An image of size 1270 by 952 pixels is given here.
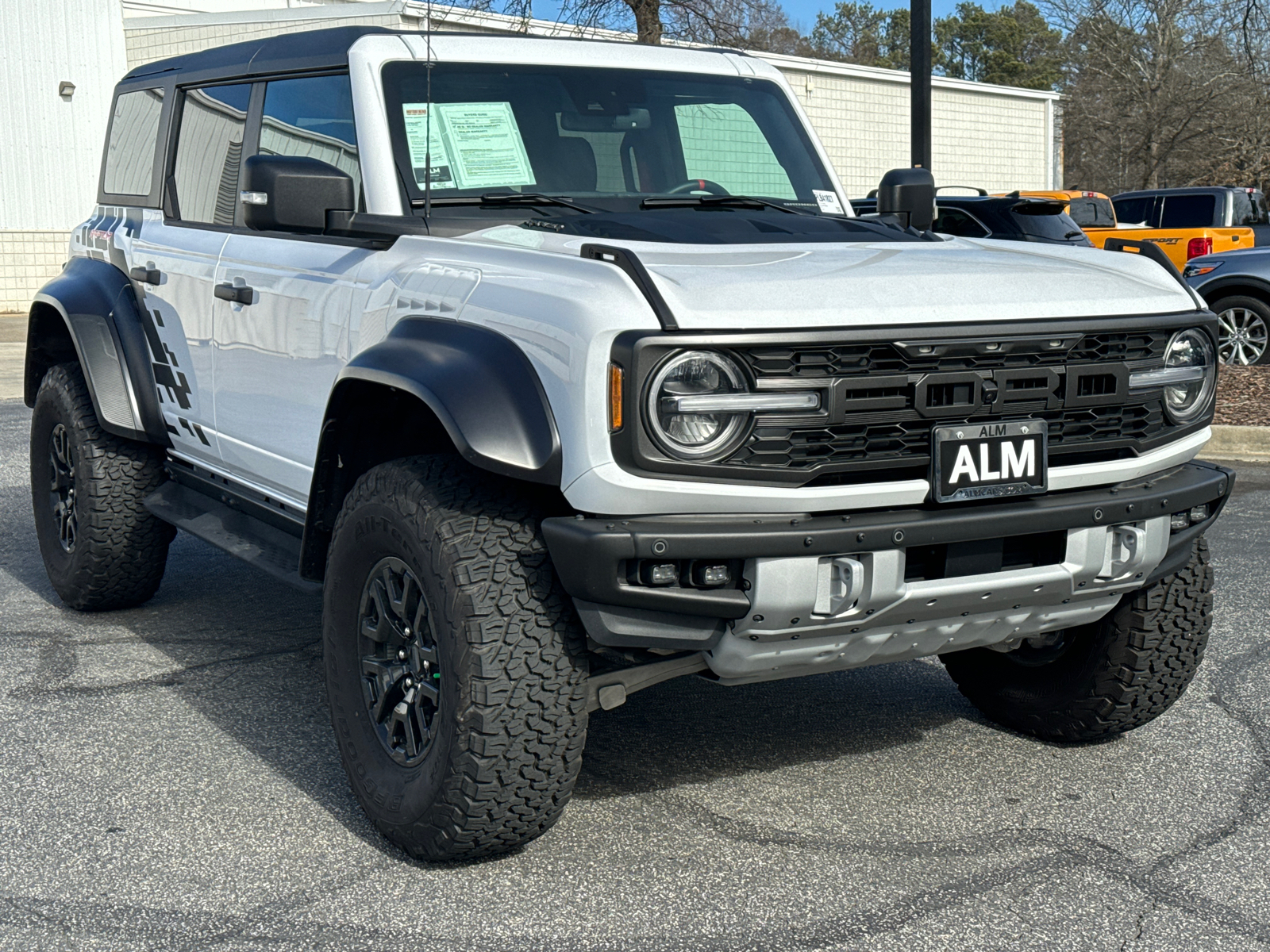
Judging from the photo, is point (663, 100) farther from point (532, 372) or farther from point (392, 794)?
point (392, 794)

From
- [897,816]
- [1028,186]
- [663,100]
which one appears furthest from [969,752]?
[1028,186]

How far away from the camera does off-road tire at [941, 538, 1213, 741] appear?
3793 millimetres

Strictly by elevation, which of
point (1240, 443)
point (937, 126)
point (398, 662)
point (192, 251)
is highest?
point (937, 126)

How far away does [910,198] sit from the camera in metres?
4.61

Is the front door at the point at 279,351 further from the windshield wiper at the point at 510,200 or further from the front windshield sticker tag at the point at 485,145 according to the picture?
the front windshield sticker tag at the point at 485,145

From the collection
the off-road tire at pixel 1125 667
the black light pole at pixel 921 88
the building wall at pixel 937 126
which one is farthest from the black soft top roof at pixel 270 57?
the building wall at pixel 937 126

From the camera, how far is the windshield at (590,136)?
4062 mm

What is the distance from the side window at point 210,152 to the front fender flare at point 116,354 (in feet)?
1.48

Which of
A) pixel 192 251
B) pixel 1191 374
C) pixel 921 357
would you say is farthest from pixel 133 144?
pixel 1191 374

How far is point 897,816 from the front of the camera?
3633 millimetres

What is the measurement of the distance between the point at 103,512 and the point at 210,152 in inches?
54.3

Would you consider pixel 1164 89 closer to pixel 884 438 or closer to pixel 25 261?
pixel 25 261

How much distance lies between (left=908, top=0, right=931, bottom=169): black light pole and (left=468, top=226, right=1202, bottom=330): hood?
10379 mm

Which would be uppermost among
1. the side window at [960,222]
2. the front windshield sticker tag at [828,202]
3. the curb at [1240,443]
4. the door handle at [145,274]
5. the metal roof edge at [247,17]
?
the metal roof edge at [247,17]
